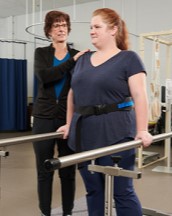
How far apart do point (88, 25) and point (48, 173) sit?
6.12 meters

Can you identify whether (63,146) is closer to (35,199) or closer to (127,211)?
(127,211)

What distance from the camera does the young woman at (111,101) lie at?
5.40 ft

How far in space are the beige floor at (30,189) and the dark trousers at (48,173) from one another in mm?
565

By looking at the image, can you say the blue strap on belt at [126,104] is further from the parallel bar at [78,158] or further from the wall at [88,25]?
the wall at [88,25]

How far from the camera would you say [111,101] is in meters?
1.67

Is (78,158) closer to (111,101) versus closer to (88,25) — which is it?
(111,101)

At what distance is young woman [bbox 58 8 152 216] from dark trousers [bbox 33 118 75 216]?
47cm

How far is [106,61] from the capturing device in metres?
1.69

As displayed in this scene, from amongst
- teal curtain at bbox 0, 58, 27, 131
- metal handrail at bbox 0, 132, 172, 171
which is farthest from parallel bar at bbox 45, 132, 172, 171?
teal curtain at bbox 0, 58, 27, 131

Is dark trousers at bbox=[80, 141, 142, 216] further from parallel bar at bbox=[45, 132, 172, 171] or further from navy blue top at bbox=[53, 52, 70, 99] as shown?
navy blue top at bbox=[53, 52, 70, 99]

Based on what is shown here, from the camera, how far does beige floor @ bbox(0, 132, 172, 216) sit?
3.00 m

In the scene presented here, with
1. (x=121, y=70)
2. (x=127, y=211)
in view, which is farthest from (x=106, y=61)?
(x=127, y=211)

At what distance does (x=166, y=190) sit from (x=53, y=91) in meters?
2.01

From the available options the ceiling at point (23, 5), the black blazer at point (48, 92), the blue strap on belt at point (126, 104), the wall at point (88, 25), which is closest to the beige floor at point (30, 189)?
the black blazer at point (48, 92)
